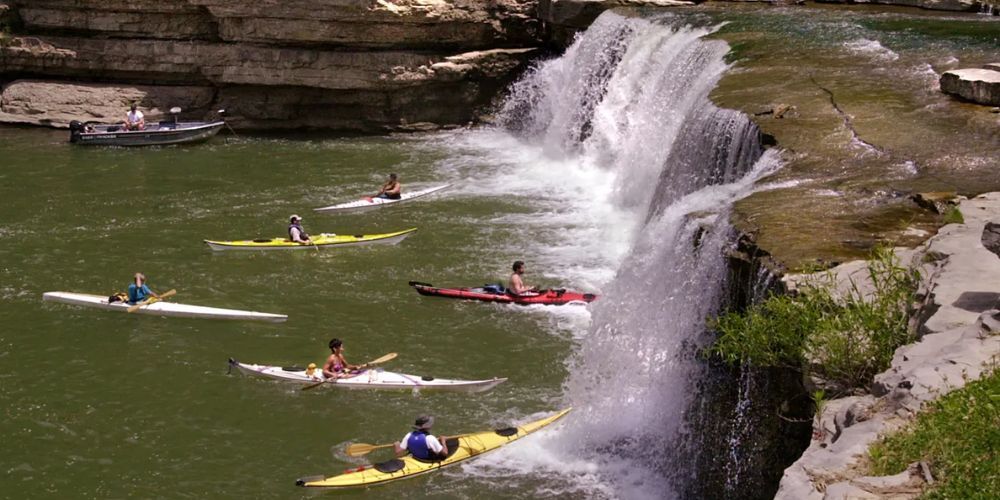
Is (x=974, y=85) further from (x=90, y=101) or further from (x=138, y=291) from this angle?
(x=90, y=101)

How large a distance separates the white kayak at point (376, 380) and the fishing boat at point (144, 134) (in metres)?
13.6

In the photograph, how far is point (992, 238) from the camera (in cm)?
928

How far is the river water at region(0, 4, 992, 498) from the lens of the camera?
11719 mm

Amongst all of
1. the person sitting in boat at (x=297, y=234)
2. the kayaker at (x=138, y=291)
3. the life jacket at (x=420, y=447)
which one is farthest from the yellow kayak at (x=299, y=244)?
the life jacket at (x=420, y=447)

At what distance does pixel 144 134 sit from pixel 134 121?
0.53 m

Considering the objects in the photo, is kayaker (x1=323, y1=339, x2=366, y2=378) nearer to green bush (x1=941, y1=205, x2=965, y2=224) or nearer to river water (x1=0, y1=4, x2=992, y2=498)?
river water (x1=0, y1=4, x2=992, y2=498)

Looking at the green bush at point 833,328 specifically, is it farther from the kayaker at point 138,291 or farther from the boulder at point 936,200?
the kayaker at point 138,291

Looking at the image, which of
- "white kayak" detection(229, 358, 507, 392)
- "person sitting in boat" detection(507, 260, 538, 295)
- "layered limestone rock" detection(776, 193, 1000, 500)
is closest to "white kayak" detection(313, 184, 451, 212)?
"person sitting in boat" detection(507, 260, 538, 295)

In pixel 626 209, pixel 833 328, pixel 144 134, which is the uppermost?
pixel 833 328

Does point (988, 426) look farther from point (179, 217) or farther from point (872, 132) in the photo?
point (179, 217)

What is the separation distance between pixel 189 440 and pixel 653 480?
484cm

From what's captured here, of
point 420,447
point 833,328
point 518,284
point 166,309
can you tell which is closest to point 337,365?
point 420,447

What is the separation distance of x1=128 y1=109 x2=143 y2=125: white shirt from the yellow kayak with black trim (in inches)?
672

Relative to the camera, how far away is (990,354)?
7406 mm
